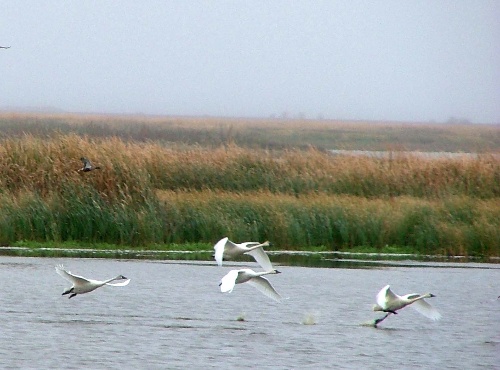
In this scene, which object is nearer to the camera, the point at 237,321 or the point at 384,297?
the point at 384,297

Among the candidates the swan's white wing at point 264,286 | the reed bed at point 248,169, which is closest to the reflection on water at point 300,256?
the reed bed at point 248,169

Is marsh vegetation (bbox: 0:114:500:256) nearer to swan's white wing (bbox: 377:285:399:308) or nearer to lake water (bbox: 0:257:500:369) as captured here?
lake water (bbox: 0:257:500:369)

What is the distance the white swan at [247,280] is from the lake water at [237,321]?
422 millimetres

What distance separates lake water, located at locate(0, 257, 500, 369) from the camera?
13.4 m

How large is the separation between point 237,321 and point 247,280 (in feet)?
2.03

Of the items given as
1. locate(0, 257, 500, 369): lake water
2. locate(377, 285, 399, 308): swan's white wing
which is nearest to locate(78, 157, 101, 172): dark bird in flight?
locate(0, 257, 500, 369): lake water

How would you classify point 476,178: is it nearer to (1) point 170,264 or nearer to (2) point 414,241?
(2) point 414,241

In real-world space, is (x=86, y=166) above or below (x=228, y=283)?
above

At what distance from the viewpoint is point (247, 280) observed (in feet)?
50.3

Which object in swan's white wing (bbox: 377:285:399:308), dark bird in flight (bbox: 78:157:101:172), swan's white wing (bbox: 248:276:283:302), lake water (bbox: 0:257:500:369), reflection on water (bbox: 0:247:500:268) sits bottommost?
reflection on water (bbox: 0:247:500:268)

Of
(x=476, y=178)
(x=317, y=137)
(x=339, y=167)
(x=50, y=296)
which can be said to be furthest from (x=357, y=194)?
(x=317, y=137)

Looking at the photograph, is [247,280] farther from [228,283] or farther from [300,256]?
[300,256]

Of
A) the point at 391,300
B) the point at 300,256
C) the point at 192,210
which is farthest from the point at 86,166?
the point at 391,300

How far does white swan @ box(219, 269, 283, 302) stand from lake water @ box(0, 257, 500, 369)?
42 cm
